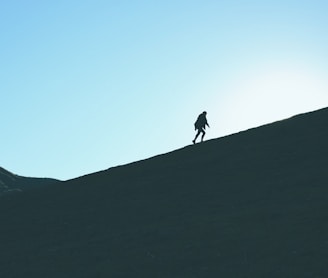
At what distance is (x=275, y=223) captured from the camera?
29781mm

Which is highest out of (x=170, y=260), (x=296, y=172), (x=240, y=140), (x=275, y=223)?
(x=240, y=140)

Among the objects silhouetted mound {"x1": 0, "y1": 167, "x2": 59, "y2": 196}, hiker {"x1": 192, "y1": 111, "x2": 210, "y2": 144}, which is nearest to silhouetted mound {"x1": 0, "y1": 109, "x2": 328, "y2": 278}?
hiker {"x1": 192, "y1": 111, "x2": 210, "y2": 144}

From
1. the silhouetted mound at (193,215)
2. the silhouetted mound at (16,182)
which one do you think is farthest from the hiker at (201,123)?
the silhouetted mound at (16,182)

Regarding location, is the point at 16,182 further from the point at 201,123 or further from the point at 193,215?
the point at 193,215

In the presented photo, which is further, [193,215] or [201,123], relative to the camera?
[201,123]

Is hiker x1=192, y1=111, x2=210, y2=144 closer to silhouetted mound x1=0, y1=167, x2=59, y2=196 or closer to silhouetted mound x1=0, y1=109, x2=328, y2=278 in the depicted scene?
silhouetted mound x1=0, y1=109, x2=328, y2=278

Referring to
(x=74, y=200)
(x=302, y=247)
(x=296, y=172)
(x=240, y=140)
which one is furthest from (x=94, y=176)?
(x=302, y=247)

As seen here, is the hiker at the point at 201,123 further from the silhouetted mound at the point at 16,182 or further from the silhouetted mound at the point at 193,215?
the silhouetted mound at the point at 16,182

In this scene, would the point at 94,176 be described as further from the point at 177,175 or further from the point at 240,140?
the point at 240,140

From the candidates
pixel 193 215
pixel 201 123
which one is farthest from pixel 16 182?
pixel 193 215

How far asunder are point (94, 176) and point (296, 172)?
45.0ft

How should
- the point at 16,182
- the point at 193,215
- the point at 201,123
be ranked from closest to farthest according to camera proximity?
1. the point at 193,215
2. the point at 201,123
3. the point at 16,182

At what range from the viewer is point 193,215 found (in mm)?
33406

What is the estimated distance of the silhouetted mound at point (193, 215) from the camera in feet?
88.8
